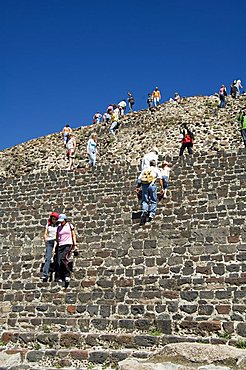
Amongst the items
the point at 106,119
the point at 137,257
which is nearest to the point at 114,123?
the point at 106,119

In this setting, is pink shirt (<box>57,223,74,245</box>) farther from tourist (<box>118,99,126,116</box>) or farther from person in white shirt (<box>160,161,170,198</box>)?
tourist (<box>118,99,126,116</box>)

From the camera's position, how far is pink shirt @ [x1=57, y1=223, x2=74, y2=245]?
991cm

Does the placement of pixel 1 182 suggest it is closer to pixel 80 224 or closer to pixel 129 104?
pixel 80 224

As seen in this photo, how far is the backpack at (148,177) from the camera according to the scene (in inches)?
449

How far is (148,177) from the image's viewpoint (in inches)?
452

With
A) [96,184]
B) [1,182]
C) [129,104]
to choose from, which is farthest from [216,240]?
[129,104]

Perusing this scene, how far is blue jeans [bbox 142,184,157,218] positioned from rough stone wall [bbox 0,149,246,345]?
1.00 ft

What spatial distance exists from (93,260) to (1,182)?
307 inches

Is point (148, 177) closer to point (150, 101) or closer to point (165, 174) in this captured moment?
point (165, 174)

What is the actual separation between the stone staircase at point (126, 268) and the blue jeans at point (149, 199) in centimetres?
30

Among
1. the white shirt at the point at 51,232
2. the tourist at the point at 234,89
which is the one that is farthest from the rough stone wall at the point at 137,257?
the tourist at the point at 234,89

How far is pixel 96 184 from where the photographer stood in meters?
14.3

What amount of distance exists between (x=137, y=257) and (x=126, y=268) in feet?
1.15

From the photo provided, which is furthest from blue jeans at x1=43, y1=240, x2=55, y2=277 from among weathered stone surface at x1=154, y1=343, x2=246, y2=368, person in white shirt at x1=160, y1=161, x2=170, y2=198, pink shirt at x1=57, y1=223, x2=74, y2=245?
weathered stone surface at x1=154, y1=343, x2=246, y2=368
